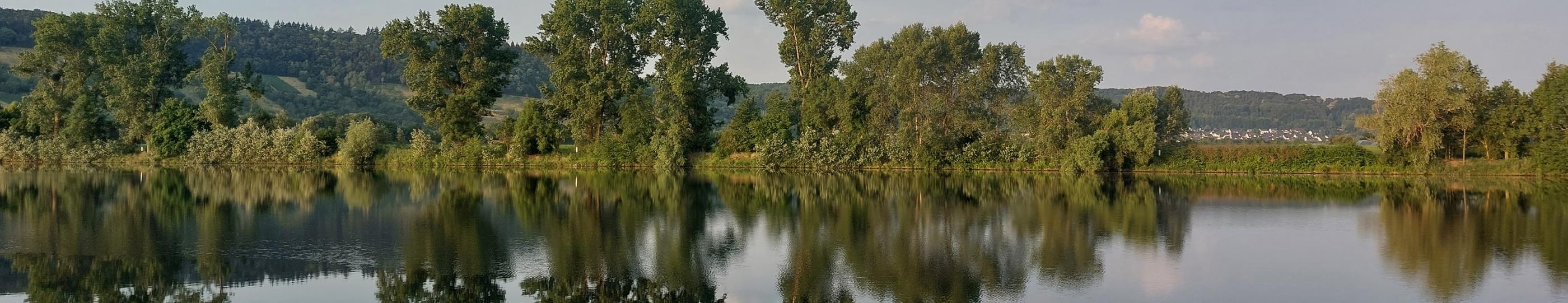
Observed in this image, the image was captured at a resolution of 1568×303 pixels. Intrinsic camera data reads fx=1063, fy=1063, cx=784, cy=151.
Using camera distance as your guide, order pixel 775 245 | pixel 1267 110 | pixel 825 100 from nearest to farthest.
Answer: pixel 775 245
pixel 825 100
pixel 1267 110

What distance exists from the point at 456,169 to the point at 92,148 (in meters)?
22.3

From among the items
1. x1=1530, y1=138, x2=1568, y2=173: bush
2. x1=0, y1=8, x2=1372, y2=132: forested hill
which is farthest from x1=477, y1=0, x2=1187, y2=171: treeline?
x1=0, y1=8, x2=1372, y2=132: forested hill

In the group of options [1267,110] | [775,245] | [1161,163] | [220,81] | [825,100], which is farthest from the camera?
[1267,110]

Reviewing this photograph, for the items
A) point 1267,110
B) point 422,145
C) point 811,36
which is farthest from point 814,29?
point 1267,110

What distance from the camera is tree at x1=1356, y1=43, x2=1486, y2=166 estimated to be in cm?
4575

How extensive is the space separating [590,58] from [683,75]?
5780 mm

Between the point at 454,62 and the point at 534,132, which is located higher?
the point at 454,62

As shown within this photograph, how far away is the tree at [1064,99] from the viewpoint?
52125mm

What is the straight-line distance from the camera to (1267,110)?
153m

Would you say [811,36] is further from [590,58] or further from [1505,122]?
[1505,122]

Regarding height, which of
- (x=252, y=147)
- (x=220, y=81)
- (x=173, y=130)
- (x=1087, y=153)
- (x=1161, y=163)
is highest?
(x=220, y=81)

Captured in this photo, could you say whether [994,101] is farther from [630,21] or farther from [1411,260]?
[1411,260]

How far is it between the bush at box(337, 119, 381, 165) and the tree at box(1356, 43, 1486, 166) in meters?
50.4

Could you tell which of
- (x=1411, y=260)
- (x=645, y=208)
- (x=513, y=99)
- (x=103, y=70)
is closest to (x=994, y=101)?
(x=645, y=208)
